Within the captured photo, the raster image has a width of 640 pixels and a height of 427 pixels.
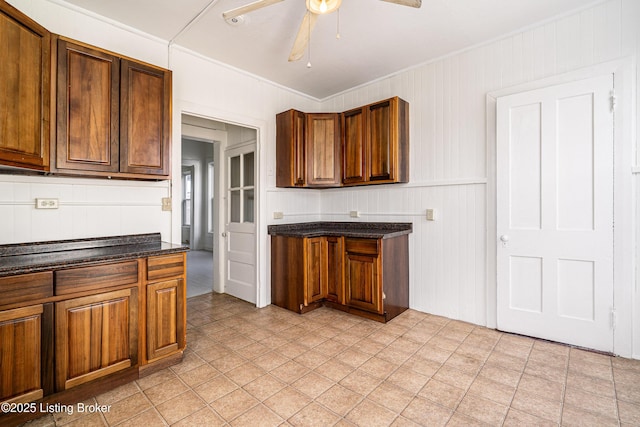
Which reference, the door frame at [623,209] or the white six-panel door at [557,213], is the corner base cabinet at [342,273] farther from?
the door frame at [623,209]

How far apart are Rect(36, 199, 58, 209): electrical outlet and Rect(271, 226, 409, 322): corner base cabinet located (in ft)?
6.95

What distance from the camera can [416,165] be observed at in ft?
11.5

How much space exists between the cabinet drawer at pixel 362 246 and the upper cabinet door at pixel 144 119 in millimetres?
1999

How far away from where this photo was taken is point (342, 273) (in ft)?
11.3

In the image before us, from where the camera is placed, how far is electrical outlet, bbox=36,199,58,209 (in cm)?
222

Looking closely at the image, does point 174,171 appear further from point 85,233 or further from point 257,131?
point 257,131

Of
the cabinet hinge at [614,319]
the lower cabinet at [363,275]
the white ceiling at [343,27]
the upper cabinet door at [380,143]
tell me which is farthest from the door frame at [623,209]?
the lower cabinet at [363,275]

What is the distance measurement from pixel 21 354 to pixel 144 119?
1757mm

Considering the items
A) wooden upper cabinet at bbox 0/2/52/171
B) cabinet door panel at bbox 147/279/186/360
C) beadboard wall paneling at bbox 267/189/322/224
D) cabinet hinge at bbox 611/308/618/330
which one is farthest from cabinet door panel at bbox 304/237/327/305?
cabinet hinge at bbox 611/308/618/330

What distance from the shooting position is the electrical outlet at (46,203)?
7.30ft

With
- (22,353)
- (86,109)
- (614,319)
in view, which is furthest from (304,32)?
(614,319)

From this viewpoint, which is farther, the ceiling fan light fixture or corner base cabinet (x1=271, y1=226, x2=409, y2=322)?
corner base cabinet (x1=271, y1=226, x2=409, y2=322)

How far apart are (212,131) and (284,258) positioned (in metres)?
2.16

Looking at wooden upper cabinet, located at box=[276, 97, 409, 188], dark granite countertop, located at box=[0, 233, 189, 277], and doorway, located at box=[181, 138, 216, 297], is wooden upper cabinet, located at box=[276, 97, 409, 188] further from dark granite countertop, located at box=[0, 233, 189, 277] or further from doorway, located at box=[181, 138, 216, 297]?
doorway, located at box=[181, 138, 216, 297]
